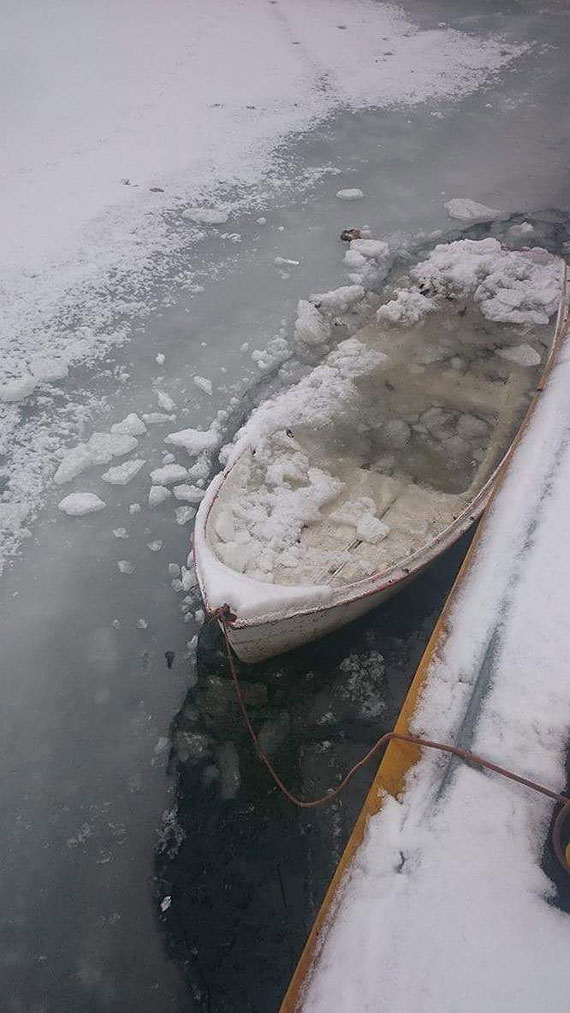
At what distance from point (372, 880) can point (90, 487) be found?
11.6 feet

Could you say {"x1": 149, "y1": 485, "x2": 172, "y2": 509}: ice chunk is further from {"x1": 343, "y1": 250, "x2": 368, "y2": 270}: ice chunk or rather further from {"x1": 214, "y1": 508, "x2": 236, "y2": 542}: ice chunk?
{"x1": 343, "y1": 250, "x2": 368, "y2": 270}: ice chunk

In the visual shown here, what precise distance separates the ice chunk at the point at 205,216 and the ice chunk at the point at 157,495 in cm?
441

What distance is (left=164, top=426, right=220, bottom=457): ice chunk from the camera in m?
5.18

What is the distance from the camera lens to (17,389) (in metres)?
5.55

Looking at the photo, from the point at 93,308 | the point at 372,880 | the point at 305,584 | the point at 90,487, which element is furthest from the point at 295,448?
the point at 93,308

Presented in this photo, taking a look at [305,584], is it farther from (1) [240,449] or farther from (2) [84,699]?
(2) [84,699]

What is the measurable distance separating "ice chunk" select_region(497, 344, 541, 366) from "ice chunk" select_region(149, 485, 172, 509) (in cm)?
316

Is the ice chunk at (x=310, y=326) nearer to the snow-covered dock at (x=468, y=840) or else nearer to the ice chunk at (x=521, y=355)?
the ice chunk at (x=521, y=355)

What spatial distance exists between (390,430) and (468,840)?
3.22m

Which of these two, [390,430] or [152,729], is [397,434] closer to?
[390,430]

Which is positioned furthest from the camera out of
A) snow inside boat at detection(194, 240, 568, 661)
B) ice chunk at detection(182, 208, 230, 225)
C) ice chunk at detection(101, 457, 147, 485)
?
ice chunk at detection(182, 208, 230, 225)

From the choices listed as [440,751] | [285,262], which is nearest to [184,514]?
[440,751]

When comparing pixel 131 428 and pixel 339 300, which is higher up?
pixel 339 300

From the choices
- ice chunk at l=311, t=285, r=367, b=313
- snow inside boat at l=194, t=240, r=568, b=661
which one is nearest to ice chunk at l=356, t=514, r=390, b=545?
snow inside boat at l=194, t=240, r=568, b=661
